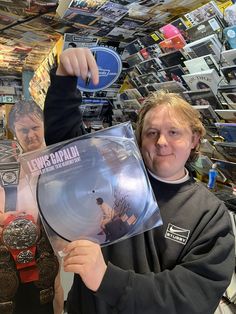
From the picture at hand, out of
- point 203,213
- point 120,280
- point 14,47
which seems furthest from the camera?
point 14,47

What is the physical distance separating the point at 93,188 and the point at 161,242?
0.68ft

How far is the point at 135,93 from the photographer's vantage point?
2264 millimetres

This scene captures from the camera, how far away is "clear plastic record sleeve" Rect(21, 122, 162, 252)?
0.65 metres

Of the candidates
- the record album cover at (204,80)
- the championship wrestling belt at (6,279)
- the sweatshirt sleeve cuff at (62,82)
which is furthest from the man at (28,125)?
the record album cover at (204,80)

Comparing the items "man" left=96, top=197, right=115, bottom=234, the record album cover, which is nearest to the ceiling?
the record album cover

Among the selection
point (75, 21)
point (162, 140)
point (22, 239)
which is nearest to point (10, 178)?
point (22, 239)

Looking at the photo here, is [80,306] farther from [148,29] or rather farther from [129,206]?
[148,29]

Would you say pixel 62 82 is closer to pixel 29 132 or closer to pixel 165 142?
pixel 165 142

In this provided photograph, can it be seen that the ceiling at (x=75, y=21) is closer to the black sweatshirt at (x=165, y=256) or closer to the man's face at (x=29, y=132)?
the man's face at (x=29, y=132)

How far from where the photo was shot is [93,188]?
0.67m

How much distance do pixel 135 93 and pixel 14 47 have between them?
0.85 m

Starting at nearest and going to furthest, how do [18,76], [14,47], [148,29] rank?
[148,29]
[14,47]
[18,76]

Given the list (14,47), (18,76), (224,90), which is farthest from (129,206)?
(18,76)

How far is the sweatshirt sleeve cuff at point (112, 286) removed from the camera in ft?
2.03
